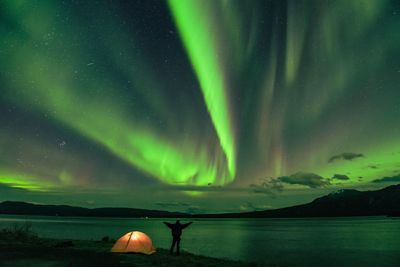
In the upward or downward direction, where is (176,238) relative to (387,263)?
upward

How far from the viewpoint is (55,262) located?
2166 centimetres

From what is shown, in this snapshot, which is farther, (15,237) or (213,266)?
(15,237)

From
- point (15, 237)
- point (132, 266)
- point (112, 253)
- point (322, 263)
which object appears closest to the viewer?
point (132, 266)

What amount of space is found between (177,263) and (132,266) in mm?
3491

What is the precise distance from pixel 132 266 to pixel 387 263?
43151 millimetres

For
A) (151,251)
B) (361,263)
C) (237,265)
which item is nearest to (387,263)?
(361,263)

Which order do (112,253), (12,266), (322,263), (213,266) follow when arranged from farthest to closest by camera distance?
(322,263)
(112,253)
(213,266)
(12,266)

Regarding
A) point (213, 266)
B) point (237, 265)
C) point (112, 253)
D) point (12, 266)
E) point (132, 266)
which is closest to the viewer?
point (12, 266)

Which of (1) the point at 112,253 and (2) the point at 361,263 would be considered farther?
(2) the point at 361,263

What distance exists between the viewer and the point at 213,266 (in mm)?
22922

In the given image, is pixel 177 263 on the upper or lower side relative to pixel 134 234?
lower

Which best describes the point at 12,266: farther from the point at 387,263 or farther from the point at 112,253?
the point at 387,263

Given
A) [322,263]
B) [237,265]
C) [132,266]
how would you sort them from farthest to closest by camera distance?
[322,263] → [237,265] → [132,266]

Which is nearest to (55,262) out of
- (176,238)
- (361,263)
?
(176,238)
